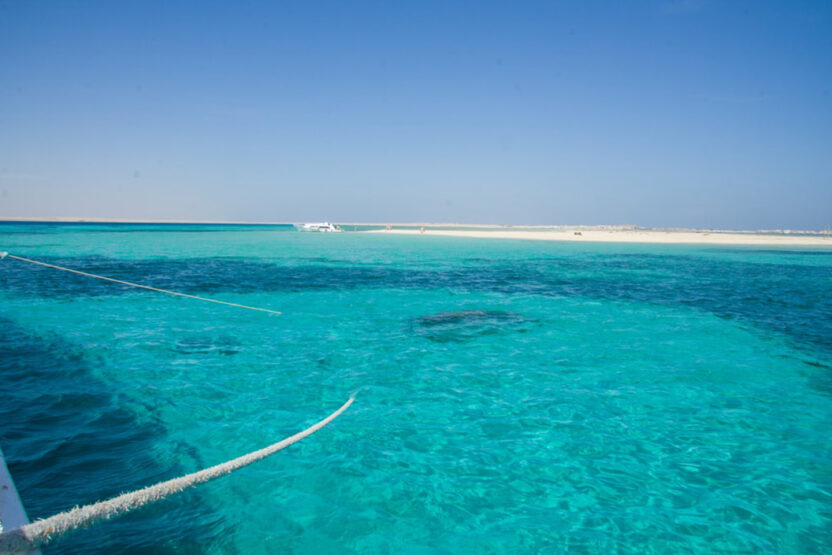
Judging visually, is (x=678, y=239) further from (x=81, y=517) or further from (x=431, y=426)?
(x=81, y=517)

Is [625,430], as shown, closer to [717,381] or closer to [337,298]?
[717,381]

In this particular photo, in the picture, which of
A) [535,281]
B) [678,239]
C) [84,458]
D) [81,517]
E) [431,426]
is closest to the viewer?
[81,517]

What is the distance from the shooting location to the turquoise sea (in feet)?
17.4

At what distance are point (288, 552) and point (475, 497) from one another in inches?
93.3

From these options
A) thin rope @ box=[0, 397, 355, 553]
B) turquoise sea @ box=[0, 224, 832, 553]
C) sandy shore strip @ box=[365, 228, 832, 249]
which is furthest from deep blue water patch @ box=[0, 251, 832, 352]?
sandy shore strip @ box=[365, 228, 832, 249]

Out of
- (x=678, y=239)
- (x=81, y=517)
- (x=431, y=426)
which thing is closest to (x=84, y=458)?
(x=81, y=517)

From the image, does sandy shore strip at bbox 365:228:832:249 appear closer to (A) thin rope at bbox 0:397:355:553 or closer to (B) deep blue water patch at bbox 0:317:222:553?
(B) deep blue water patch at bbox 0:317:222:553

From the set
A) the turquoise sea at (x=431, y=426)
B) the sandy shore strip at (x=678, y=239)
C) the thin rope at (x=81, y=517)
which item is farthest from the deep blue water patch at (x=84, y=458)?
the sandy shore strip at (x=678, y=239)

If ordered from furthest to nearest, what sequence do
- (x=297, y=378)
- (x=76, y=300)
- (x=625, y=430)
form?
1. (x=76, y=300)
2. (x=297, y=378)
3. (x=625, y=430)

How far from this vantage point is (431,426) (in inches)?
312

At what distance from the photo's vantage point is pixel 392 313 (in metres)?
17.5

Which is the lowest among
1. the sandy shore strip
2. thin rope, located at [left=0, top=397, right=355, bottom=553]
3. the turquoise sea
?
the turquoise sea

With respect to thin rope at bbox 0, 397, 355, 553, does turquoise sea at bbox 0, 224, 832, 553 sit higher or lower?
lower

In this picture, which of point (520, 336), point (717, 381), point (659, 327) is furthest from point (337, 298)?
point (717, 381)
